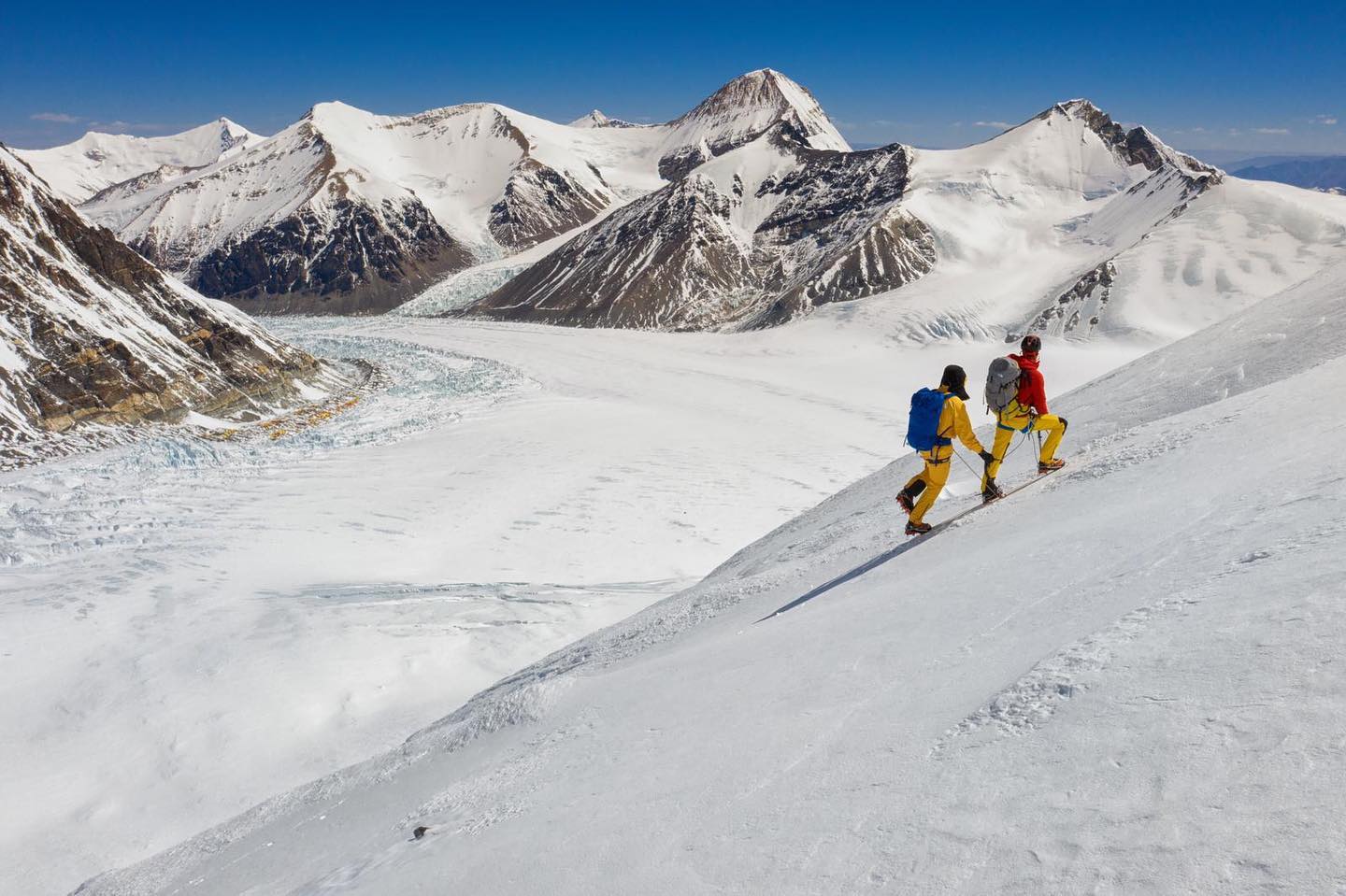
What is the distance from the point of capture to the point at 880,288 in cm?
7788

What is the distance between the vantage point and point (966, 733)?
3117mm

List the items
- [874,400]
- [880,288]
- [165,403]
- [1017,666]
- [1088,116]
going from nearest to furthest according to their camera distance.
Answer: [1017,666] < [165,403] < [874,400] < [880,288] < [1088,116]

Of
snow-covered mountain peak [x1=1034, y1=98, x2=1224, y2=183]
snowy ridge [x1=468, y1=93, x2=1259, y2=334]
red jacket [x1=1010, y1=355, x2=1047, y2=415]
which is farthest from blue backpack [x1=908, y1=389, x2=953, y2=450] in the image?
snow-covered mountain peak [x1=1034, y1=98, x2=1224, y2=183]

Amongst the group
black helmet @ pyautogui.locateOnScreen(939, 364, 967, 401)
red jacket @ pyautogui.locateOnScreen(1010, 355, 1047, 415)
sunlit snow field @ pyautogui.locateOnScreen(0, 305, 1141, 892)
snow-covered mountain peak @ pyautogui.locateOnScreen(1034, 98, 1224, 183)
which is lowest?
sunlit snow field @ pyautogui.locateOnScreen(0, 305, 1141, 892)

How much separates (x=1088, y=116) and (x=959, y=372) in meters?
110

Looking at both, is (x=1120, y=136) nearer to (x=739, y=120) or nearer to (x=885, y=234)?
(x=885, y=234)

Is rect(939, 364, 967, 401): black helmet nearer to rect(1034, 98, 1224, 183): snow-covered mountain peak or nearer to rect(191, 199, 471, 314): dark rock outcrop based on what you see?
rect(1034, 98, 1224, 183): snow-covered mountain peak

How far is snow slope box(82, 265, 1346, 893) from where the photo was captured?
2.36 m

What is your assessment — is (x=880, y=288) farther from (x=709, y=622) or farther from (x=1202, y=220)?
(x=709, y=622)

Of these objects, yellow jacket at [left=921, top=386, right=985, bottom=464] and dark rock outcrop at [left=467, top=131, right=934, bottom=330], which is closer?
yellow jacket at [left=921, top=386, right=985, bottom=464]

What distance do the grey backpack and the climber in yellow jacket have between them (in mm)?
531

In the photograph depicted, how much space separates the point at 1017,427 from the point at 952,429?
3.44 feet

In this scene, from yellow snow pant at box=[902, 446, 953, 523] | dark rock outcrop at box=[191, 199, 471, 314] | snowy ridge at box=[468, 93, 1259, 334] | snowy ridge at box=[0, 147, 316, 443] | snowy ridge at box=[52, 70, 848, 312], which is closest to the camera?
yellow snow pant at box=[902, 446, 953, 523]

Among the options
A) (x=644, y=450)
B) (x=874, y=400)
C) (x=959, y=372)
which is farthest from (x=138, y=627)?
(x=874, y=400)
